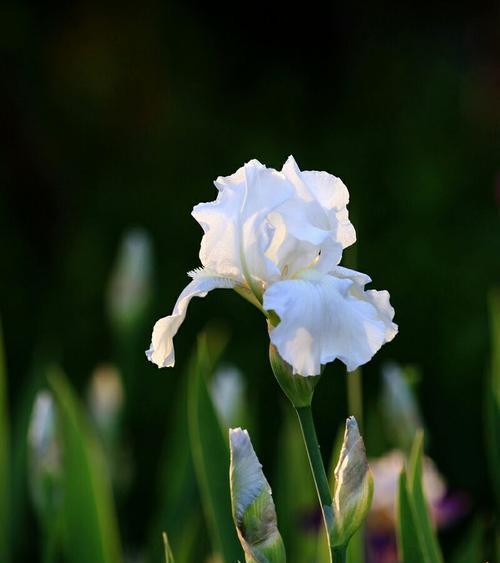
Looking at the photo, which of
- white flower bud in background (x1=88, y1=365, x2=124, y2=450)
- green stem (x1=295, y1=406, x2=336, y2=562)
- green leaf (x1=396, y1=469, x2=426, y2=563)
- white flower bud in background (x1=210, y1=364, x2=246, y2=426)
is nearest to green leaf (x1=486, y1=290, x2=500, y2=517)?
green leaf (x1=396, y1=469, x2=426, y2=563)

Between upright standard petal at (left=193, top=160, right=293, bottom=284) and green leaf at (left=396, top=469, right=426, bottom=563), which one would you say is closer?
upright standard petal at (left=193, top=160, right=293, bottom=284)

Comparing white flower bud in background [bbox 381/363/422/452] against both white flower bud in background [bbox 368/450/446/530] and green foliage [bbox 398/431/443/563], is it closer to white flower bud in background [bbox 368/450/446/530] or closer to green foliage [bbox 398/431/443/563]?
white flower bud in background [bbox 368/450/446/530]

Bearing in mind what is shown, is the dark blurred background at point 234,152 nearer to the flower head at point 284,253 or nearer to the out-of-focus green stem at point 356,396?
the out-of-focus green stem at point 356,396

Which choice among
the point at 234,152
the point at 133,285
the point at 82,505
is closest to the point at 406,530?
the point at 82,505

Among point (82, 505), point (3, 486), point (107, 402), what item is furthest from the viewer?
point (107, 402)

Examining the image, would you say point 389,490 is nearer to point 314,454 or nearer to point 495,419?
point 495,419

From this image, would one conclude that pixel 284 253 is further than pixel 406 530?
No
